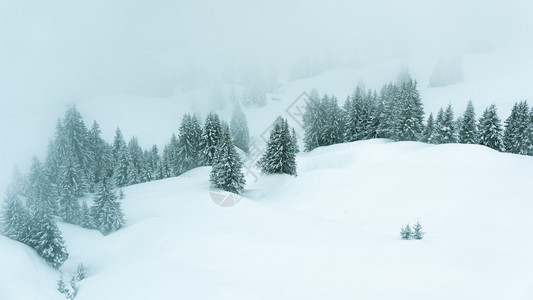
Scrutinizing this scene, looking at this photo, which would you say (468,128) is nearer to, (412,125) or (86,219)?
(412,125)

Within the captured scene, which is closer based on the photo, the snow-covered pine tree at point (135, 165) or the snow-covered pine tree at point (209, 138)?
the snow-covered pine tree at point (209, 138)

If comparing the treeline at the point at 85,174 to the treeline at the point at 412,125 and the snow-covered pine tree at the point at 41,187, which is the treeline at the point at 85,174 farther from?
the treeline at the point at 412,125

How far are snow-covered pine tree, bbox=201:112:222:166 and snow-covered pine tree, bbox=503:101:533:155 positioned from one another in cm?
4422

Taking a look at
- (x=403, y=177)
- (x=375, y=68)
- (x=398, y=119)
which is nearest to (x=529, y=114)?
(x=398, y=119)

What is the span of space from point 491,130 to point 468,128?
3.02 metres

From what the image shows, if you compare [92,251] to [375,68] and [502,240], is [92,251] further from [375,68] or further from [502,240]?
[375,68]

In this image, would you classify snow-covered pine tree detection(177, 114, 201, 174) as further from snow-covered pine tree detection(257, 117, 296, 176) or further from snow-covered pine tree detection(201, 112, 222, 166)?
snow-covered pine tree detection(257, 117, 296, 176)

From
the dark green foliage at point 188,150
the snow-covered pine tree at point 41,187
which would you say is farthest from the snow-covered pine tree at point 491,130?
the snow-covered pine tree at point 41,187

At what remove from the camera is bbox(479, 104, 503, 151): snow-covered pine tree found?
41.6 m

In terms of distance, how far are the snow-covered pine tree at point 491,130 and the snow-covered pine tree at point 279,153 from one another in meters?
29.1

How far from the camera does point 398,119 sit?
4634cm

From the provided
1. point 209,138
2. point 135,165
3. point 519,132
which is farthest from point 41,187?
point 519,132

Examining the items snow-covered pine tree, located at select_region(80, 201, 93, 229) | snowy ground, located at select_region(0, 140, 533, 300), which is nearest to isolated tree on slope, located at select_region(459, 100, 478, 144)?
snowy ground, located at select_region(0, 140, 533, 300)

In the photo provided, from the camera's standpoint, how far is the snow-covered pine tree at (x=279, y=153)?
3631cm
